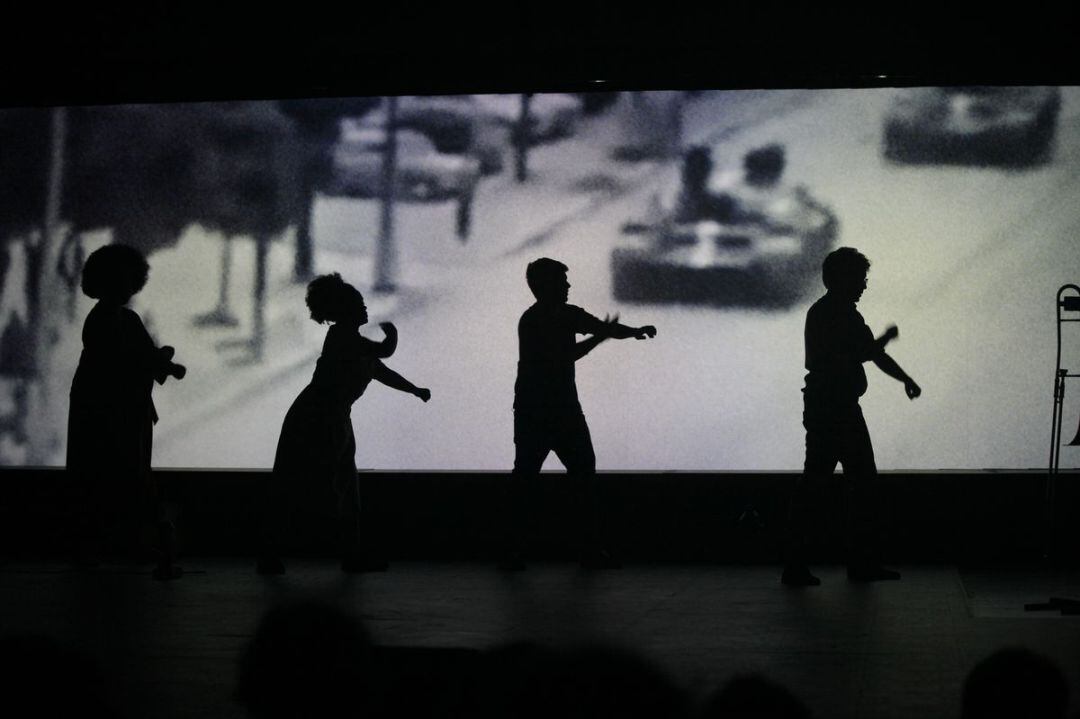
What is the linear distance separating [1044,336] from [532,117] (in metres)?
3.14

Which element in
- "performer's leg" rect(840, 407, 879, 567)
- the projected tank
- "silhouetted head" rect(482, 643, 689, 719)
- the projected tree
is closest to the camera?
"silhouetted head" rect(482, 643, 689, 719)

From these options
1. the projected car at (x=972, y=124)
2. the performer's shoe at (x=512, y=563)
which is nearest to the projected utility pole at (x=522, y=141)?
the projected car at (x=972, y=124)

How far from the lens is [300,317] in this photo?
8625mm

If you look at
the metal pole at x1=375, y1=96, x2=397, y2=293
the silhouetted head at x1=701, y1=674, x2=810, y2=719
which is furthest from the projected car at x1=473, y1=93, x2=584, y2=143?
the silhouetted head at x1=701, y1=674, x2=810, y2=719

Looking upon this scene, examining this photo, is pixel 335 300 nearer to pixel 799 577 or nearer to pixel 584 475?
pixel 584 475

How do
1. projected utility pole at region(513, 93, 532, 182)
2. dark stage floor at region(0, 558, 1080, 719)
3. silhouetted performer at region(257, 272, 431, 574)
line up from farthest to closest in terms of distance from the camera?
projected utility pole at region(513, 93, 532, 182) < silhouetted performer at region(257, 272, 431, 574) < dark stage floor at region(0, 558, 1080, 719)

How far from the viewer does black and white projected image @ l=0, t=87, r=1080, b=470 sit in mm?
8016

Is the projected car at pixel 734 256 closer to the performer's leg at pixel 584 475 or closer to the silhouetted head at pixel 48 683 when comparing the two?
the performer's leg at pixel 584 475

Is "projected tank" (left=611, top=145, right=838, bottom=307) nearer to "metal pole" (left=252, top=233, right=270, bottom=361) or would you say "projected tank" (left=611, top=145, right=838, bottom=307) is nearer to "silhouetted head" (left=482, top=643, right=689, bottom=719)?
"metal pole" (left=252, top=233, right=270, bottom=361)

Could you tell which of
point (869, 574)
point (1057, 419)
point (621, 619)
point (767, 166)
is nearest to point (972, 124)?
point (767, 166)

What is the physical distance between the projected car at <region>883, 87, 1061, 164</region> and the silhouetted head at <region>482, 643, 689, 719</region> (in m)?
6.27

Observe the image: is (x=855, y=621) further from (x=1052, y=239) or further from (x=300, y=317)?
(x=300, y=317)

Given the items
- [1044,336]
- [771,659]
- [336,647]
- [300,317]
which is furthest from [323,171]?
[336,647]

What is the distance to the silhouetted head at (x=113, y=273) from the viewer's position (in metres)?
7.11
